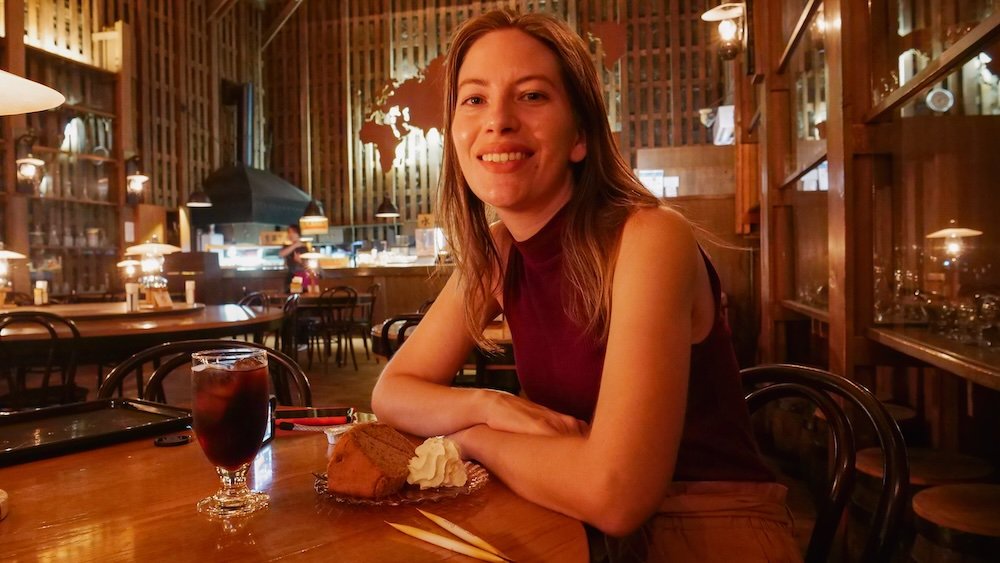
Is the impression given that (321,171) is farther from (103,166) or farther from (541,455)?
(541,455)

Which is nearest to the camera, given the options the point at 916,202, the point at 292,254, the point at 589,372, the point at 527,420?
the point at 527,420

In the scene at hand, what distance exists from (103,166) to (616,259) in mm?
10606

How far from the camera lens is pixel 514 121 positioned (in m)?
1.24

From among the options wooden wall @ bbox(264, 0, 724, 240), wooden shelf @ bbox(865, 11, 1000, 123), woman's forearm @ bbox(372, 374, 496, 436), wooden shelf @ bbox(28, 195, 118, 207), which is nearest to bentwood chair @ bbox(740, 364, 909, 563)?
woman's forearm @ bbox(372, 374, 496, 436)

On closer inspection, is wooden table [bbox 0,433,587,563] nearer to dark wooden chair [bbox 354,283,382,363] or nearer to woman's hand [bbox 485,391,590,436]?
woman's hand [bbox 485,391,590,436]

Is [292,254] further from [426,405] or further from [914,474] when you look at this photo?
[426,405]

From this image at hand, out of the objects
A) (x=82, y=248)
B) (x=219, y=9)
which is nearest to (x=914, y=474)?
(x=82, y=248)

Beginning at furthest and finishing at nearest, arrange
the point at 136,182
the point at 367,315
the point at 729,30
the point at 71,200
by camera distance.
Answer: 1. the point at 136,182
2. the point at 71,200
3. the point at 367,315
4. the point at 729,30

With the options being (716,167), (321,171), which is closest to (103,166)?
(321,171)

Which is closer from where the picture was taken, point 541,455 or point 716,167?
point 541,455

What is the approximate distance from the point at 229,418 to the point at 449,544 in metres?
0.34

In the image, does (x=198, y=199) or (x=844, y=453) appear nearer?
(x=844, y=453)

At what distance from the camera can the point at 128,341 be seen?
11.3 feet

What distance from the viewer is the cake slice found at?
0.88 m
